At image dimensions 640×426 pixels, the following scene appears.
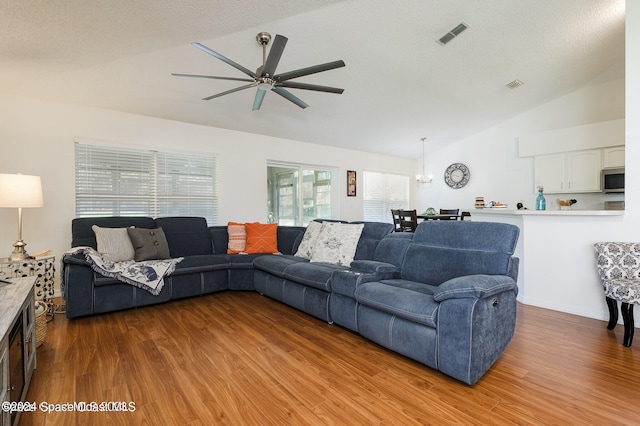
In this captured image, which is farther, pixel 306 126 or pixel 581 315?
pixel 306 126

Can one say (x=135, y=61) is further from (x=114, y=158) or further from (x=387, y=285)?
(x=387, y=285)

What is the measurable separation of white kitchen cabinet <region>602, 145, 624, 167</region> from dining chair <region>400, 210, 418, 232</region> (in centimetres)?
317

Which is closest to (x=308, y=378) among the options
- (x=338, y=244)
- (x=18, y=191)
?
(x=338, y=244)

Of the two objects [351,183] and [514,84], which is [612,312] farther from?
[351,183]

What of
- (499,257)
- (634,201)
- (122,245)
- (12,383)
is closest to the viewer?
(12,383)

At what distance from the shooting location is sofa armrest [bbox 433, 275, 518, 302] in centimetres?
181

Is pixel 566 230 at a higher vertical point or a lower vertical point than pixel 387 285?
higher

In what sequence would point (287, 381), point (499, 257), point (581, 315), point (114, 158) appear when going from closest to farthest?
point (287, 381), point (499, 257), point (581, 315), point (114, 158)

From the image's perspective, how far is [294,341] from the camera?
2.52 metres

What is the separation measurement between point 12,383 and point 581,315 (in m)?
4.42

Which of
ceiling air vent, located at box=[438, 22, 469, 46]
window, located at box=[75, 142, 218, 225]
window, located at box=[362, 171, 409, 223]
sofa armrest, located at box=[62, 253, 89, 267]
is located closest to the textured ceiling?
ceiling air vent, located at box=[438, 22, 469, 46]

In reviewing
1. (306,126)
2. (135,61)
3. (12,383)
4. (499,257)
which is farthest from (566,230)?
(135,61)

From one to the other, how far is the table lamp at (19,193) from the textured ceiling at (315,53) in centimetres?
111

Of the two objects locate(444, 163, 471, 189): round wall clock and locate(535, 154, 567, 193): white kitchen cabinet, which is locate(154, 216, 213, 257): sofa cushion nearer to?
locate(444, 163, 471, 189): round wall clock
